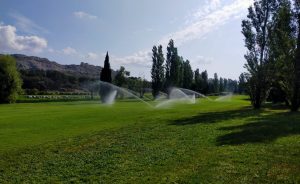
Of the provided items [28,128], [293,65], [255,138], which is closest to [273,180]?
[255,138]

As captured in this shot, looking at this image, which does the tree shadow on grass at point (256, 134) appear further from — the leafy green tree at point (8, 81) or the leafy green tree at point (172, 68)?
the leafy green tree at point (172, 68)

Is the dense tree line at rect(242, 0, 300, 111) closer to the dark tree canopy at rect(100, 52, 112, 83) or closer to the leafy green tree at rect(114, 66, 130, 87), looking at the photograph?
the dark tree canopy at rect(100, 52, 112, 83)

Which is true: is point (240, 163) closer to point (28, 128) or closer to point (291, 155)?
point (291, 155)

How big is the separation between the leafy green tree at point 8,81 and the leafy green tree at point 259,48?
63109 mm

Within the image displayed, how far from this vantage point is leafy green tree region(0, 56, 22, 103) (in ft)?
317

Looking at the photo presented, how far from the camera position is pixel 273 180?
12.4m

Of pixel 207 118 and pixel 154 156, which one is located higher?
pixel 207 118

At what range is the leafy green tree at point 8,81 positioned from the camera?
96.6 m

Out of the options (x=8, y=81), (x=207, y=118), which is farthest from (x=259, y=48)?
(x=8, y=81)

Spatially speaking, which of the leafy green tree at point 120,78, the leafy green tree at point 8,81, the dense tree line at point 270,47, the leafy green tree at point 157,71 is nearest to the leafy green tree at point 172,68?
the leafy green tree at point 157,71

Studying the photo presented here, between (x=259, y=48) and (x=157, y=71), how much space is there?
58.4 m

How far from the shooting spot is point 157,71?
114688 mm

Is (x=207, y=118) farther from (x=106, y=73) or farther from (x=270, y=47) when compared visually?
(x=106, y=73)

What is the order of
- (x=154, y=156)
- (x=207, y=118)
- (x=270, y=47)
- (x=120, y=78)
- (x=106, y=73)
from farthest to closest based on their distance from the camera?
(x=120, y=78) → (x=106, y=73) → (x=270, y=47) → (x=207, y=118) → (x=154, y=156)
